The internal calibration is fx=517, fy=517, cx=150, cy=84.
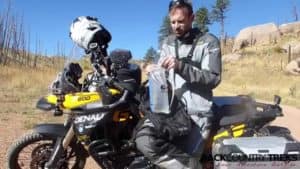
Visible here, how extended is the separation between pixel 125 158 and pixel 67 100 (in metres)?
0.71

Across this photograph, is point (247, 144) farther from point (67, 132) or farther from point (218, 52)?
point (67, 132)

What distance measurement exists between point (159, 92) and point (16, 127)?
227 inches

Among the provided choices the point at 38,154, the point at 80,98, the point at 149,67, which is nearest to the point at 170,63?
the point at 149,67

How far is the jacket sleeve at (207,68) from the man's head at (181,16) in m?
0.19

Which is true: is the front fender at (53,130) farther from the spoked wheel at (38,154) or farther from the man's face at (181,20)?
the man's face at (181,20)

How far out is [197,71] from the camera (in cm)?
382

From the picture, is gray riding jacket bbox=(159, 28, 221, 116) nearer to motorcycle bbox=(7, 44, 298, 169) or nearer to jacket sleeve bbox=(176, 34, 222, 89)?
jacket sleeve bbox=(176, 34, 222, 89)

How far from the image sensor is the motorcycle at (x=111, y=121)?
4117mm

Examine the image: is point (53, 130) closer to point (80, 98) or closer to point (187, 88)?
point (80, 98)

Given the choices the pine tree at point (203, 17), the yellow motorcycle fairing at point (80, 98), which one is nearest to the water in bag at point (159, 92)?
the yellow motorcycle fairing at point (80, 98)

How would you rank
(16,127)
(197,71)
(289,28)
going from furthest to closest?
(289,28)
(16,127)
(197,71)

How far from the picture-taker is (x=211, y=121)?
403 cm

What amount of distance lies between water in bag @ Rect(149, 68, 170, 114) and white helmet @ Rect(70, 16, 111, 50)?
0.81m

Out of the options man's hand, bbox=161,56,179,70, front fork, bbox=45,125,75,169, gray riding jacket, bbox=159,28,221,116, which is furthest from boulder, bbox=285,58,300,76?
man's hand, bbox=161,56,179,70
